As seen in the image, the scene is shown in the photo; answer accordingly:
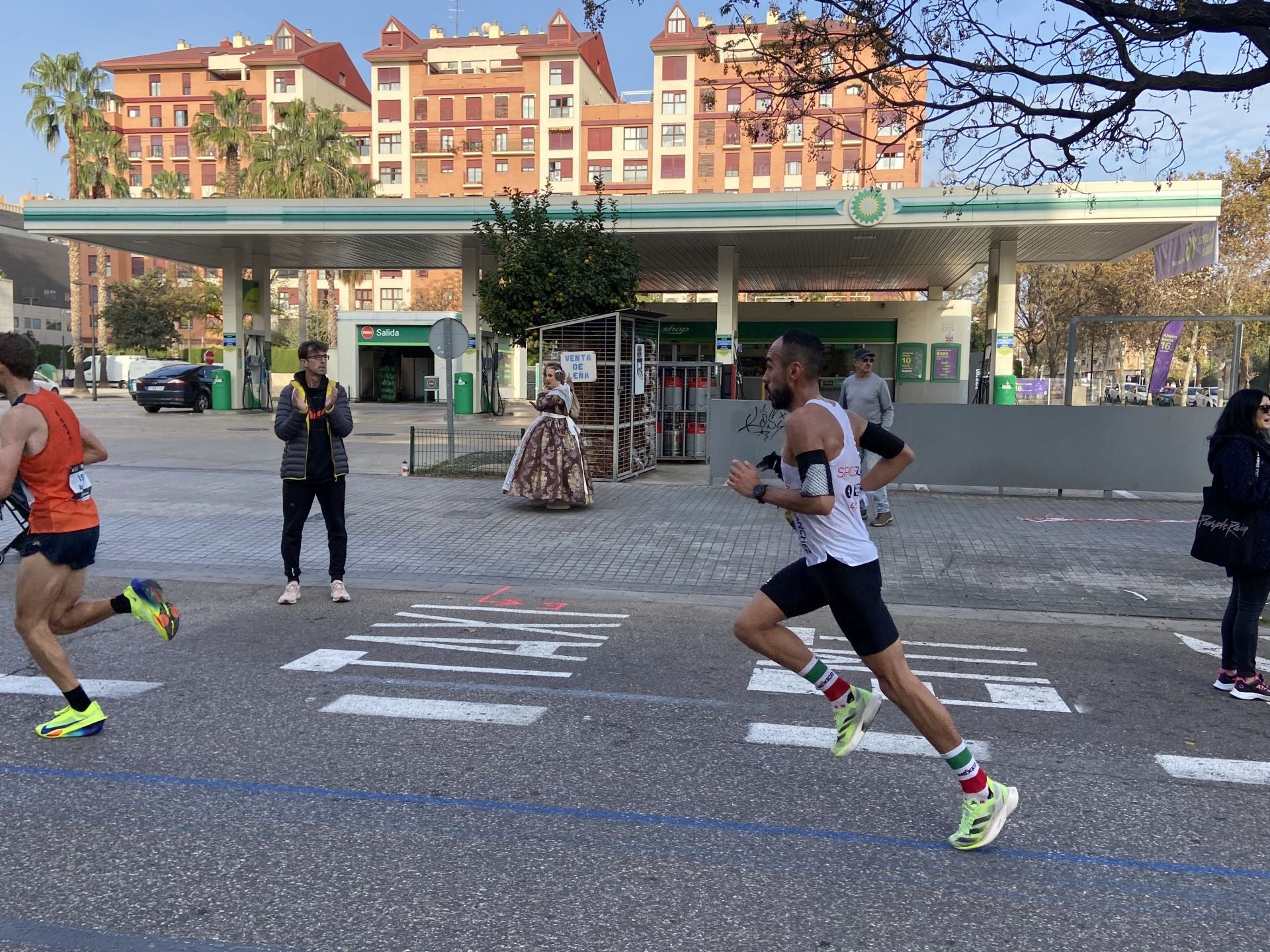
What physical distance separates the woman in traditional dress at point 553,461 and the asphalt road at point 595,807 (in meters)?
5.15

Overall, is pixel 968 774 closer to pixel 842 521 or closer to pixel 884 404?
pixel 842 521

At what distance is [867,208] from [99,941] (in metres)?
22.6

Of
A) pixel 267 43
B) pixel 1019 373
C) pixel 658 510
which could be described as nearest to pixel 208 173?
pixel 267 43

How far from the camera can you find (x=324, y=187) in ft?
142

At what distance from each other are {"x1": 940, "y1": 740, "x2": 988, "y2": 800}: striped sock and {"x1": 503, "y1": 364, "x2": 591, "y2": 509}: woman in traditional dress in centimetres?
803

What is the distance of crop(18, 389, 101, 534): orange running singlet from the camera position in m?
4.36

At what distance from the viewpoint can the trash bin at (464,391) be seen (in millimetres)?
29922

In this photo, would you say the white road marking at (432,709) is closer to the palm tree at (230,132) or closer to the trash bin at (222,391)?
the trash bin at (222,391)

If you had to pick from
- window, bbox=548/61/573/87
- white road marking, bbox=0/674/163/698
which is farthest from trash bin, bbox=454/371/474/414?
window, bbox=548/61/573/87

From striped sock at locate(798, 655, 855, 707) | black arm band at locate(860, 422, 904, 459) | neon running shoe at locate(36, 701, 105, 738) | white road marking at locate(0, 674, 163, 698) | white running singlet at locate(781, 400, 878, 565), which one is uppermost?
black arm band at locate(860, 422, 904, 459)

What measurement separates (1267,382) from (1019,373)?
153ft

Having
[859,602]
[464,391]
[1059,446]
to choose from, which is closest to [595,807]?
[859,602]

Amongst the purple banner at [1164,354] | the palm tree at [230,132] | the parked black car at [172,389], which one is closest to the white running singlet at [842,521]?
the purple banner at [1164,354]

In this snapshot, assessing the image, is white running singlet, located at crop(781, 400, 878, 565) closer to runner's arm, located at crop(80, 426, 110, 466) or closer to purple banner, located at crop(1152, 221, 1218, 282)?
runner's arm, located at crop(80, 426, 110, 466)
